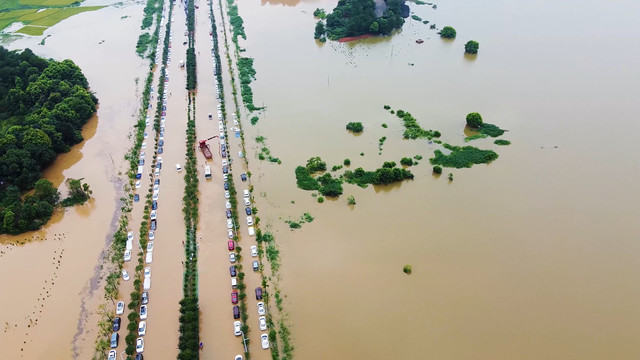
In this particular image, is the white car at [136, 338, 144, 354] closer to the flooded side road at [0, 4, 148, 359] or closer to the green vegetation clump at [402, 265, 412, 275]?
the flooded side road at [0, 4, 148, 359]

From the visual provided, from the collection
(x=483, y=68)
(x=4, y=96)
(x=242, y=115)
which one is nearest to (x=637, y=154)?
(x=483, y=68)

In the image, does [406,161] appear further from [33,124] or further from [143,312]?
[33,124]

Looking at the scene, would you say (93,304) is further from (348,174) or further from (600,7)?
(600,7)

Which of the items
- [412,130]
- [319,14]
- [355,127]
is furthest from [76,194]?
[319,14]

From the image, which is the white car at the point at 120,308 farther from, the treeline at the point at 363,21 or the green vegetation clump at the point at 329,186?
the treeline at the point at 363,21

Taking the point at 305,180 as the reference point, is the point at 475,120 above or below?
above

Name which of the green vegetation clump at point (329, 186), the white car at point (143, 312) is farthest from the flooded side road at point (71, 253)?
the green vegetation clump at point (329, 186)
